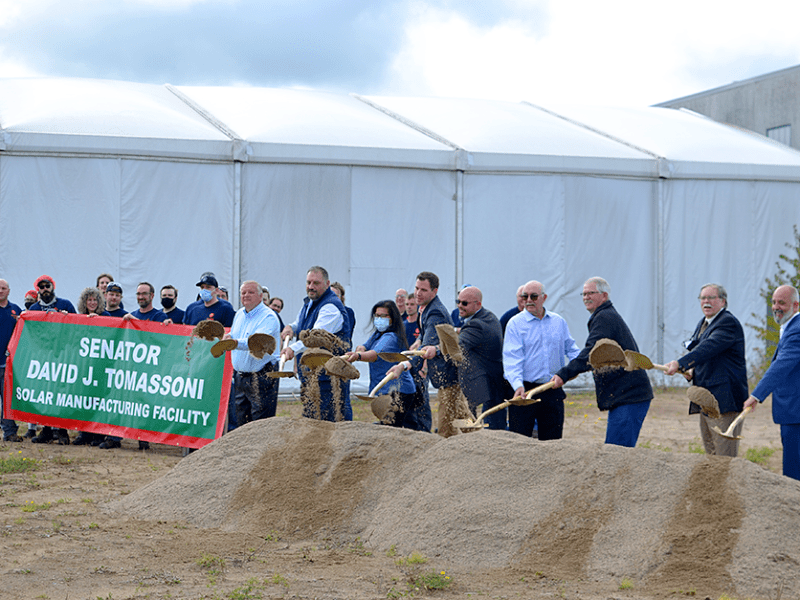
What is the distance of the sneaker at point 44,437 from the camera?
32.0 feet

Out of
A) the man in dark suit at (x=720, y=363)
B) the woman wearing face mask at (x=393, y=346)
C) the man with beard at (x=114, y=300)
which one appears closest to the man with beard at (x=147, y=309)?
the man with beard at (x=114, y=300)

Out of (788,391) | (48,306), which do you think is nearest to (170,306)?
(48,306)

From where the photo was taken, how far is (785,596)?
15.2 feet

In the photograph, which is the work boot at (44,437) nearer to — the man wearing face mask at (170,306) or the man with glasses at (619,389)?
the man wearing face mask at (170,306)

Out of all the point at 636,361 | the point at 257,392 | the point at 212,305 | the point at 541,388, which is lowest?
the point at 257,392

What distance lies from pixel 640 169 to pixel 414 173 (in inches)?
156

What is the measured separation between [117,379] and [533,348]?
4746mm

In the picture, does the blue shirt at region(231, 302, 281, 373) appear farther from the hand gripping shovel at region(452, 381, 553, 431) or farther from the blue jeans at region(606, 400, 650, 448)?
the blue jeans at region(606, 400, 650, 448)

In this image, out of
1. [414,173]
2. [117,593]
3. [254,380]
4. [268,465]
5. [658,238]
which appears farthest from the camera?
[658,238]

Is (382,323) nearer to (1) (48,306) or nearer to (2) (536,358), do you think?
(2) (536,358)

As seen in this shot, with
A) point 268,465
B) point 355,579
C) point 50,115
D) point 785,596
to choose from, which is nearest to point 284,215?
point 50,115

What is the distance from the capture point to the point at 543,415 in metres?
7.13

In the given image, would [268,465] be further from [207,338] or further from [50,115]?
[50,115]

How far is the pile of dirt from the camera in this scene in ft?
16.3
